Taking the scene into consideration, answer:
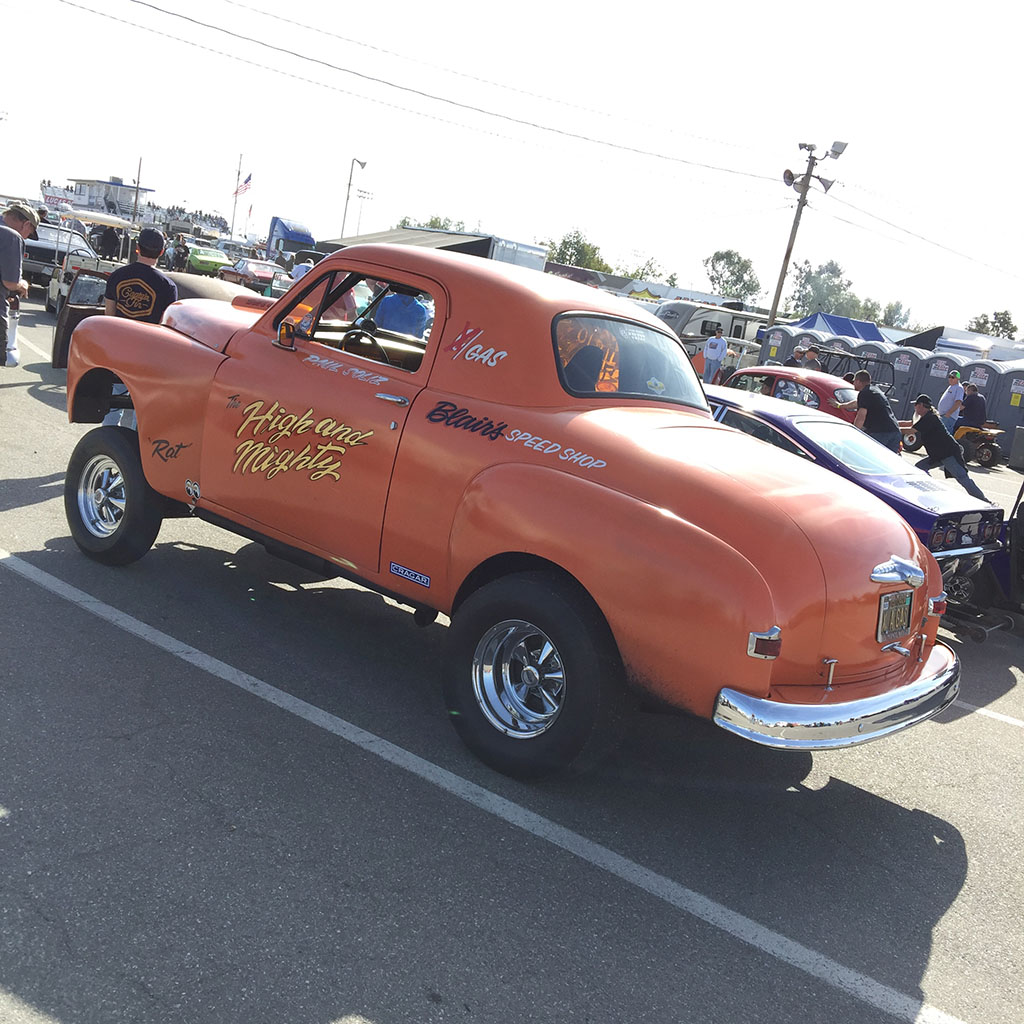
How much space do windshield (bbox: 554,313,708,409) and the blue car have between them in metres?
2.92

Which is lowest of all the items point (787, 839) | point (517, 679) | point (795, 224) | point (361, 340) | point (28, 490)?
point (28, 490)

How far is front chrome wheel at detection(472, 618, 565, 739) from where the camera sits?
385 centimetres

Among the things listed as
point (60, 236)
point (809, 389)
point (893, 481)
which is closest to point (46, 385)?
point (893, 481)

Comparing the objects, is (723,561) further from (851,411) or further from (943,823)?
(851,411)

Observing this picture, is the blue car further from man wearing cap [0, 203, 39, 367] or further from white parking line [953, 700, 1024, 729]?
man wearing cap [0, 203, 39, 367]

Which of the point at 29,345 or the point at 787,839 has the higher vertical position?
the point at 787,839

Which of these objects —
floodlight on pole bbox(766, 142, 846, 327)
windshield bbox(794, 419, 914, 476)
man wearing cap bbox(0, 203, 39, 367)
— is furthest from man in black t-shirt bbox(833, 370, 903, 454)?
floodlight on pole bbox(766, 142, 846, 327)

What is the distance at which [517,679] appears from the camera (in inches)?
158

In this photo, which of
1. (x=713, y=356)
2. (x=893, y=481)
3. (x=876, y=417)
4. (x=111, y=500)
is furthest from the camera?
(x=713, y=356)

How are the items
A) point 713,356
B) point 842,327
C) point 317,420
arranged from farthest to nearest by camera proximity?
point 842,327
point 713,356
point 317,420

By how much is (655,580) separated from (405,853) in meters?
1.30

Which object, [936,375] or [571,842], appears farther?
[936,375]

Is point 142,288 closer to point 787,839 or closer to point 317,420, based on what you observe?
point 317,420
